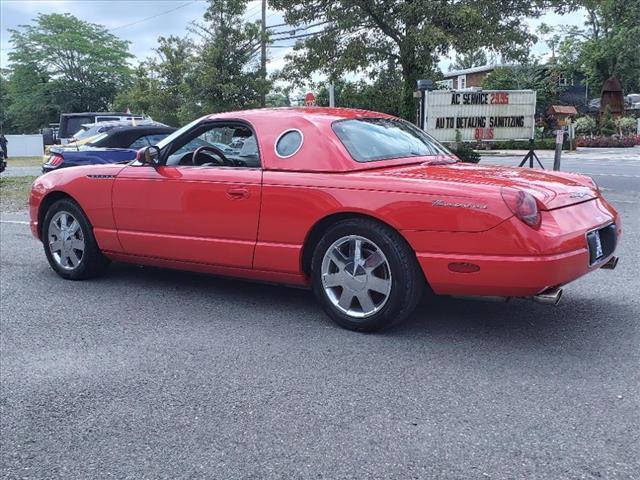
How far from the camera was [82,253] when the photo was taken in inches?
229

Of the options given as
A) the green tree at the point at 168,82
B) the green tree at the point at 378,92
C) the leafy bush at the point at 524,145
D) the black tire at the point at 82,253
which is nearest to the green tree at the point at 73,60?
the green tree at the point at 168,82

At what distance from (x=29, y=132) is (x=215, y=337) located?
204 ft

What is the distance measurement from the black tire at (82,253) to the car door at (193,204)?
17.6 inches

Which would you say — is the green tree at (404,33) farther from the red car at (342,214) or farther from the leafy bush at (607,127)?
the leafy bush at (607,127)

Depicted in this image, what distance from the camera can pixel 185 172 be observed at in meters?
5.03

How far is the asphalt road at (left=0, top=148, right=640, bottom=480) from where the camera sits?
8.76 ft

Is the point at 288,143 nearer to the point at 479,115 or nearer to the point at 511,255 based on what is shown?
the point at 511,255

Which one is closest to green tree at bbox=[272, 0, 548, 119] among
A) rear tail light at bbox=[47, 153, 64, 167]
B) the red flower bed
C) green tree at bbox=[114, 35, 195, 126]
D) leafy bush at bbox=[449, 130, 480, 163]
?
leafy bush at bbox=[449, 130, 480, 163]

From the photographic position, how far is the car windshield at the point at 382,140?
4.59m

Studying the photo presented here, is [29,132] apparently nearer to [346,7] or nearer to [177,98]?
[177,98]

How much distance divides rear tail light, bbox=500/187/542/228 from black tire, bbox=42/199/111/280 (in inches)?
142

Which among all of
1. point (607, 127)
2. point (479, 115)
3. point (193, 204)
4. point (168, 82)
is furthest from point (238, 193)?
point (607, 127)

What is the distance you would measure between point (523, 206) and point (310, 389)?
1577 mm

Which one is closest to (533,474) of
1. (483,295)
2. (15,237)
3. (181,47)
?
(483,295)
